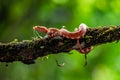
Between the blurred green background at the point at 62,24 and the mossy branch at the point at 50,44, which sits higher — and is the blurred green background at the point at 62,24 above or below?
above

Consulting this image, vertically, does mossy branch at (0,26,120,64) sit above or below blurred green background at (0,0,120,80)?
below

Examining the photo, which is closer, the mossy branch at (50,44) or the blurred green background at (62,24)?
the mossy branch at (50,44)

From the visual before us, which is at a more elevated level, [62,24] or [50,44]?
[62,24]

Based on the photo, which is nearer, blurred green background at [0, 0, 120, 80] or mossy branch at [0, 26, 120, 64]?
mossy branch at [0, 26, 120, 64]

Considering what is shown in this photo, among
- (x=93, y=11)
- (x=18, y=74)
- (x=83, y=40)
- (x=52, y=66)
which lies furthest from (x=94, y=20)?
(x=83, y=40)
